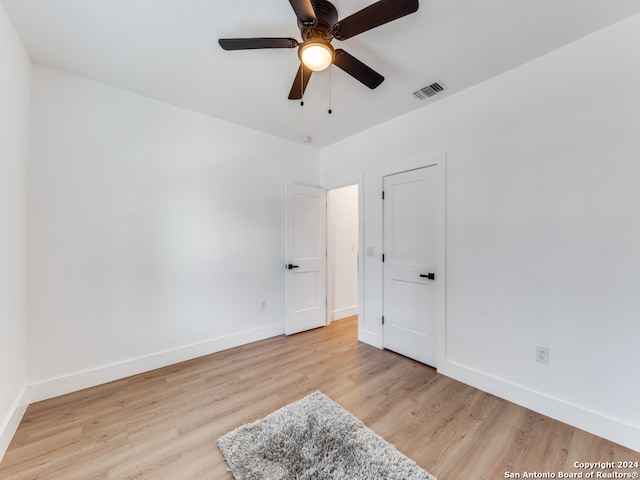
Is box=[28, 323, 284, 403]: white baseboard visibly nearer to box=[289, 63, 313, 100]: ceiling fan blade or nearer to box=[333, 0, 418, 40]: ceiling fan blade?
box=[289, 63, 313, 100]: ceiling fan blade

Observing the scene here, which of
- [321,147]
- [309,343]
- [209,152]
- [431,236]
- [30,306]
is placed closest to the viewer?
[30,306]

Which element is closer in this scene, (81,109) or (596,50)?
(596,50)

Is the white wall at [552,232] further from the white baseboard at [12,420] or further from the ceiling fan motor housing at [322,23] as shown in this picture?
the white baseboard at [12,420]

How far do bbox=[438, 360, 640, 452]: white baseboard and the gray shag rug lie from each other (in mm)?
1144

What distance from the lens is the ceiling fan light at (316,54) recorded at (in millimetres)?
1531

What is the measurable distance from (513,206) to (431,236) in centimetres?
73

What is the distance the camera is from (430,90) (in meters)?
2.44

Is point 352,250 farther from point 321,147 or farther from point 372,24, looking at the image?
point 372,24

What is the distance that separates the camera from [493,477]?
1471 mm

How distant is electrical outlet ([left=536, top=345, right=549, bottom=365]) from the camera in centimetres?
198

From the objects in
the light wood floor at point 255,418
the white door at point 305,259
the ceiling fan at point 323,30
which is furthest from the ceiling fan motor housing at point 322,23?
the light wood floor at point 255,418

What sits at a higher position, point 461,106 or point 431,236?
point 461,106

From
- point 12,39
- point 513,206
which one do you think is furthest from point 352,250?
point 12,39

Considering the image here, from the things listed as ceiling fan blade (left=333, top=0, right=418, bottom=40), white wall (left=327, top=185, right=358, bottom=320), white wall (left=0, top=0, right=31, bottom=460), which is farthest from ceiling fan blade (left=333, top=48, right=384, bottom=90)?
white wall (left=327, top=185, right=358, bottom=320)
